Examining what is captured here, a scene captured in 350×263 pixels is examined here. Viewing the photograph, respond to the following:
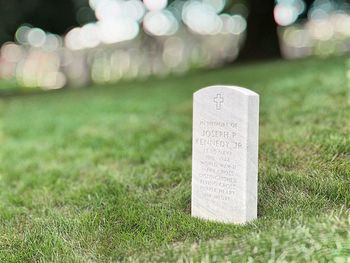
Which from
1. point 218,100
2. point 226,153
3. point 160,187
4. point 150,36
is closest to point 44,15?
point 150,36

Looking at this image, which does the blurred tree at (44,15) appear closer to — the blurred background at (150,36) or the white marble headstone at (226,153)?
the blurred background at (150,36)

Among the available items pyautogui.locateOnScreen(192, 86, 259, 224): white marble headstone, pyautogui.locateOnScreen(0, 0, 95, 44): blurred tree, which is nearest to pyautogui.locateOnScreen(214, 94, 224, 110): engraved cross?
pyautogui.locateOnScreen(192, 86, 259, 224): white marble headstone

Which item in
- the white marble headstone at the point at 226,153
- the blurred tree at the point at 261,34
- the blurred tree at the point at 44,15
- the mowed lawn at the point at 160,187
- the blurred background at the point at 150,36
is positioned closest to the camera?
the mowed lawn at the point at 160,187

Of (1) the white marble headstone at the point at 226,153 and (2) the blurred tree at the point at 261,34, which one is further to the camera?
(2) the blurred tree at the point at 261,34

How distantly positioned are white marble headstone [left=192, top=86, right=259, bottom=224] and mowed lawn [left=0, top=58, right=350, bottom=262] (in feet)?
0.56

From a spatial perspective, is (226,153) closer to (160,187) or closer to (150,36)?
(160,187)

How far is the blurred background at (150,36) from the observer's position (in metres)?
20.0

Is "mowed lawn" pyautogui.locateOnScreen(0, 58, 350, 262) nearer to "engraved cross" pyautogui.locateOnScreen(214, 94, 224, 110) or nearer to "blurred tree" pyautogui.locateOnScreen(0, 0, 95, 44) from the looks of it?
"engraved cross" pyautogui.locateOnScreen(214, 94, 224, 110)

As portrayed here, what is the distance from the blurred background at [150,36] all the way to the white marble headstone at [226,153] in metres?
14.9

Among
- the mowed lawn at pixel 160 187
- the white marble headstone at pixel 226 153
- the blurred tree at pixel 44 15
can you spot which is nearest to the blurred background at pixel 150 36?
the blurred tree at pixel 44 15

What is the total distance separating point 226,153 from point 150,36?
2055 centimetres

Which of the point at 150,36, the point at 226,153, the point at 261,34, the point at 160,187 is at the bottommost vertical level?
the point at 150,36

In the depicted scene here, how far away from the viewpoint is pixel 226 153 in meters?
4.18

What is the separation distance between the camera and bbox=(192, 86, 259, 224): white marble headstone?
407 centimetres
